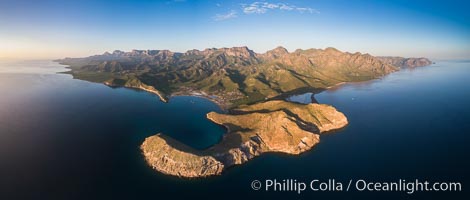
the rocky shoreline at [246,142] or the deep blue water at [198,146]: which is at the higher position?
the rocky shoreline at [246,142]

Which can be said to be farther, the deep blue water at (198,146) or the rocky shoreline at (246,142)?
the rocky shoreline at (246,142)

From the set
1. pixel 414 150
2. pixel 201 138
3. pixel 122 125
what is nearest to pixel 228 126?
pixel 201 138

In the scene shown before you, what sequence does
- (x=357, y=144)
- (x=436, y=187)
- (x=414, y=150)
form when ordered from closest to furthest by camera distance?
(x=436, y=187) → (x=414, y=150) → (x=357, y=144)

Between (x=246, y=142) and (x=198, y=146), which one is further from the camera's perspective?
(x=198, y=146)

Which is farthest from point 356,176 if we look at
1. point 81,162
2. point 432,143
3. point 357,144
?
point 81,162

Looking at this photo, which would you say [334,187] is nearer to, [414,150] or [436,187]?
[436,187]

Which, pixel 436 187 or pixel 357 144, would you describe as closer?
pixel 436 187

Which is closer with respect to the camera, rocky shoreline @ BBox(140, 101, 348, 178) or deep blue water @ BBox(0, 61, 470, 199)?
deep blue water @ BBox(0, 61, 470, 199)

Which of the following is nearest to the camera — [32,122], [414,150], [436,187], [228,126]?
[436,187]

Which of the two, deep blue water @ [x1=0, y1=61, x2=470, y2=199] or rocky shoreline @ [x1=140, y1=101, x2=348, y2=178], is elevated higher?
rocky shoreline @ [x1=140, y1=101, x2=348, y2=178]

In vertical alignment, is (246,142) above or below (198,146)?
above
